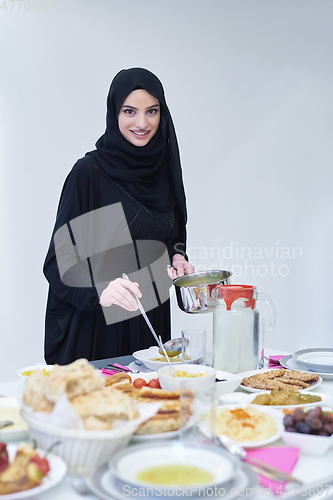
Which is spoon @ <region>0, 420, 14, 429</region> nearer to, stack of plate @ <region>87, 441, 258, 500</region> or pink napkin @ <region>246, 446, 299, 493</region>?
stack of plate @ <region>87, 441, 258, 500</region>

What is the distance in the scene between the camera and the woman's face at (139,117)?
5.61 feet

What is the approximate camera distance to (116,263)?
5.90 feet

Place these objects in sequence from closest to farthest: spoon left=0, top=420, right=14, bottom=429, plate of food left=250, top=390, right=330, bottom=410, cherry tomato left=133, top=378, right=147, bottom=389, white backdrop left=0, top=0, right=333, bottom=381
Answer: spoon left=0, top=420, right=14, bottom=429 < plate of food left=250, top=390, right=330, bottom=410 < cherry tomato left=133, top=378, right=147, bottom=389 < white backdrop left=0, top=0, right=333, bottom=381

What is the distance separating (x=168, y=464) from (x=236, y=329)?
58cm

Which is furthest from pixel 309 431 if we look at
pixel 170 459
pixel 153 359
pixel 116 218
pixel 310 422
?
pixel 116 218

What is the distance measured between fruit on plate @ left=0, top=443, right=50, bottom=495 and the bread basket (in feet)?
0.11

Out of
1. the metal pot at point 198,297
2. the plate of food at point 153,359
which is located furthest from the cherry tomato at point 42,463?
the metal pot at point 198,297

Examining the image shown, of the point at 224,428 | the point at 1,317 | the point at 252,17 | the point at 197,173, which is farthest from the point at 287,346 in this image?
the point at 224,428

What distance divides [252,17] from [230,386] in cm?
310

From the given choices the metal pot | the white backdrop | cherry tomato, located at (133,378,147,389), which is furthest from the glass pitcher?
the white backdrop

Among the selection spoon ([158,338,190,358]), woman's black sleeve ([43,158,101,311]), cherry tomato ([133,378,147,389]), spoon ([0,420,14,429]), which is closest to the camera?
spoon ([0,420,14,429])

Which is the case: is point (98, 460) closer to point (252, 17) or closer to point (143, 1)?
point (143, 1)

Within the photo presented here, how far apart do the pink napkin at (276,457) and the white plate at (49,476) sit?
265 millimetres

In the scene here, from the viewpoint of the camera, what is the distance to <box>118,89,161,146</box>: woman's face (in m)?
1.71
